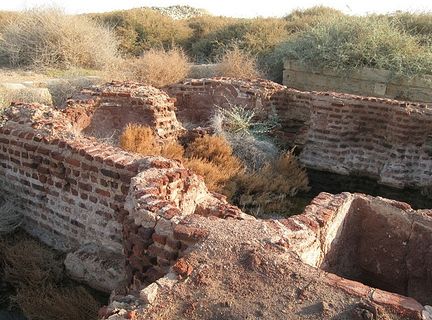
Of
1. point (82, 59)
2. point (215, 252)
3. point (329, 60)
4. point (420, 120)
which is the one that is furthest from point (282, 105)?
point (82, 59)

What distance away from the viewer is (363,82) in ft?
38.7

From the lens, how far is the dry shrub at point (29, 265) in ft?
13.6

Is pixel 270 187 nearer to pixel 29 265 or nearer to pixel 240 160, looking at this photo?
pixel 240 160

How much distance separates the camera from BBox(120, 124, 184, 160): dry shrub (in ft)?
20.6

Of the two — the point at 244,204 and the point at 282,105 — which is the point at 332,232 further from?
the point at 282,105

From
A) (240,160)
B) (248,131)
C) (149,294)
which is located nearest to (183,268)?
(149,294)

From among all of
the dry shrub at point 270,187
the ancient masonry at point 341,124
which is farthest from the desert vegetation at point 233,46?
the dry shrub at point 270,187

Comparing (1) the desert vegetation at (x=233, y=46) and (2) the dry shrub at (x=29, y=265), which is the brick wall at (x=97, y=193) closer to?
(2) the dry shrub at (x=29, y=265)

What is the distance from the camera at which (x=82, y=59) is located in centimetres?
1399

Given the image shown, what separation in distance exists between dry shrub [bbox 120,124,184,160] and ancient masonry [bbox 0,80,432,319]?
121 cm

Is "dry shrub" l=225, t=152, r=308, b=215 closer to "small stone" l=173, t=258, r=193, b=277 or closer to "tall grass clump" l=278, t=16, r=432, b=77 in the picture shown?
"small stone" l=173, t=258, r=193, b=277

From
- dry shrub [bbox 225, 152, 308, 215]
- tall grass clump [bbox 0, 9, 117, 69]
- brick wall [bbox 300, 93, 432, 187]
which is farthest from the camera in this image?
tall grass clump [bbox 0, 9, 117, 69]

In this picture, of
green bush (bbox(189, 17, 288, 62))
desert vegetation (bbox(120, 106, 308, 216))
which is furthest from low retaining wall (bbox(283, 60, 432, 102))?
desert vegetation (bbox(120, 106, 308, 216))

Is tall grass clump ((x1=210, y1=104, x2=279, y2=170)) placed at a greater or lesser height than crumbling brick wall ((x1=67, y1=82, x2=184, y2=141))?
lesser
